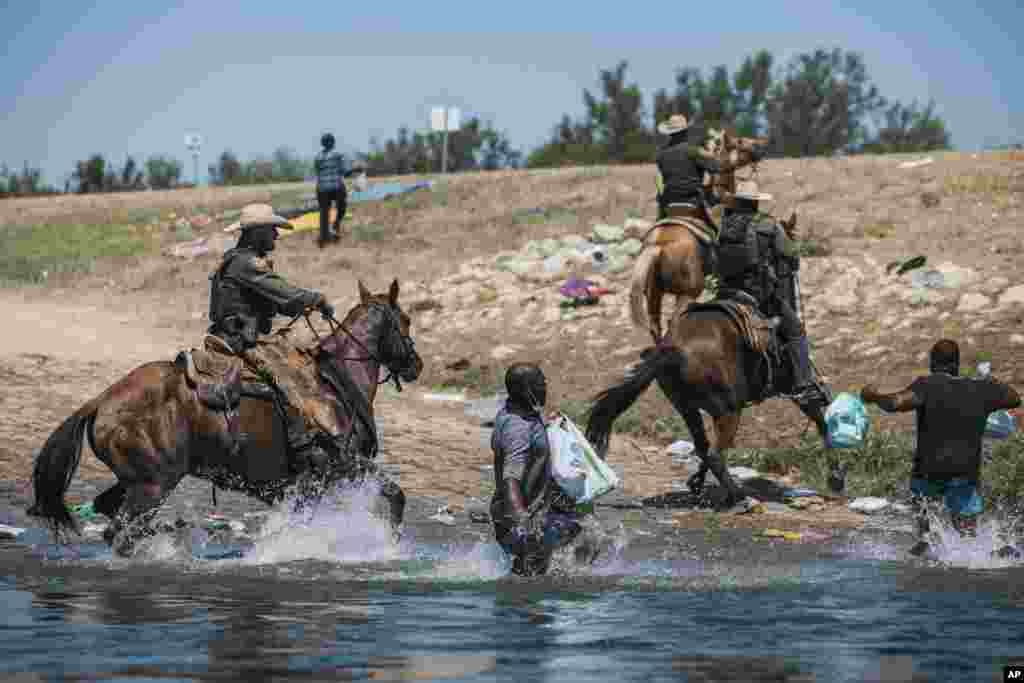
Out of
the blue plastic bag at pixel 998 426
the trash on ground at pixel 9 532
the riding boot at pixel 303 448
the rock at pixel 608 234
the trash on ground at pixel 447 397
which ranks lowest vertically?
the trash on ground at pixel 447 397

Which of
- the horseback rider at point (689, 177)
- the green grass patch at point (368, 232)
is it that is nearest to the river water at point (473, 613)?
the horseback rider at point (689, 177)

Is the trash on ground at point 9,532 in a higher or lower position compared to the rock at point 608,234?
lower

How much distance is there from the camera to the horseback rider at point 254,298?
1109 centimetres

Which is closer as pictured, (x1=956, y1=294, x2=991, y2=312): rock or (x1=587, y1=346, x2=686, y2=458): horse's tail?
(x1=587, y1=346, x2=686, y2=458): horse's tail

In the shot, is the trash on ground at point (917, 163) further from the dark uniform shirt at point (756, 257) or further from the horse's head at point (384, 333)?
the horse's head at point (384, 333)

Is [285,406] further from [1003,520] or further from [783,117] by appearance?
[783,117]

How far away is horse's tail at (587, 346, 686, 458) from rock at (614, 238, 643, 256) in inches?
441

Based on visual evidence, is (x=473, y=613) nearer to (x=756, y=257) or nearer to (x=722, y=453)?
(x=722, y=453)

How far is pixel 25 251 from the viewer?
32750 millimetres

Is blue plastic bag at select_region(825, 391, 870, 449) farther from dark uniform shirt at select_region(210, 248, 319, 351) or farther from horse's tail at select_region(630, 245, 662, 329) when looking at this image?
dark uniform shirt at select_region(210, 248, 319, 351)

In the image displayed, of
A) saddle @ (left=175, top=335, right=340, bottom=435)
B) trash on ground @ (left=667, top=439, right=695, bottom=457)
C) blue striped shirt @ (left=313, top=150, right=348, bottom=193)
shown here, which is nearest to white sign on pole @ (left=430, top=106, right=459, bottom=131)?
blue striped shirt @ (left=313, top=150, right=348, bottom=193)

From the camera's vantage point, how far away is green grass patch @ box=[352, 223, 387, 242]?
29.9m

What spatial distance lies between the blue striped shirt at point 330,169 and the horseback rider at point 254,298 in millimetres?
16571

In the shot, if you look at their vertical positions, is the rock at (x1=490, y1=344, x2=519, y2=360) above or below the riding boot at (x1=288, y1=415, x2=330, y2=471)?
below
